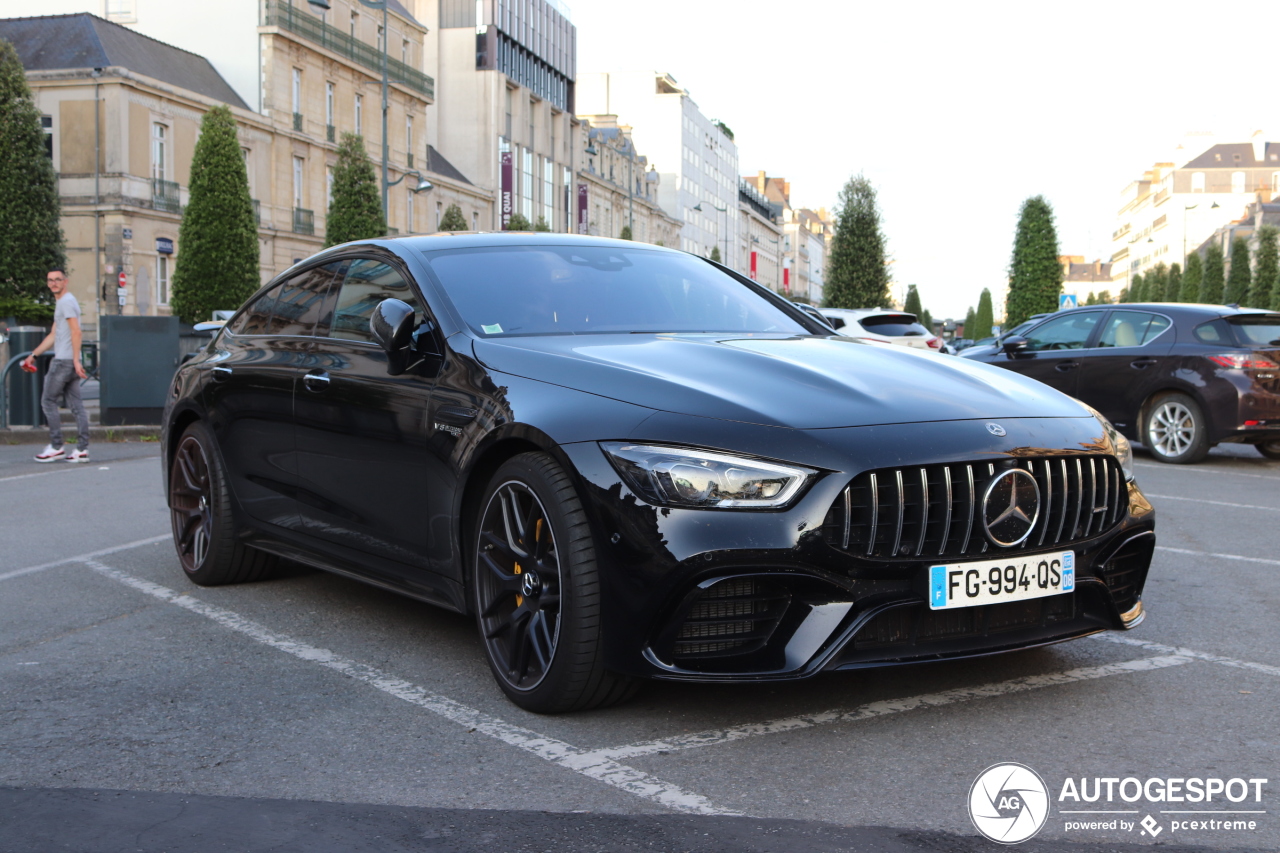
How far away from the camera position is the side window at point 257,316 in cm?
577

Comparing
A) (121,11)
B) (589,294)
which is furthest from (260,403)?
(121,11)

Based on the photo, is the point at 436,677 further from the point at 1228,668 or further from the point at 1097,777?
the point at 1228,668

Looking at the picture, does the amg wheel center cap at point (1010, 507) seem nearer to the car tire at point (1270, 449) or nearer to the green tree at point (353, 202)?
the car tire at point (1270, 449)

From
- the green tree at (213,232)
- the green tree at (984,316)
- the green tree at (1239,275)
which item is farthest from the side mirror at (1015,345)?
the green tree at (984,316)

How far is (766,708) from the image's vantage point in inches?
153

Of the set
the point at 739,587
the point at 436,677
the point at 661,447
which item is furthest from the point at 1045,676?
the point at 436,677

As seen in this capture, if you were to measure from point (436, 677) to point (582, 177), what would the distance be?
279 ft

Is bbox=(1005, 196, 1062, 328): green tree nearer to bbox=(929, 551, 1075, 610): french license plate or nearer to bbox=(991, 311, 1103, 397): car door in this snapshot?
bbox=(991, 311, 1103, 397): car door

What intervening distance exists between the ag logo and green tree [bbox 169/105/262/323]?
34.6 metres

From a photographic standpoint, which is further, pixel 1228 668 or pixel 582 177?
pixel 582 177

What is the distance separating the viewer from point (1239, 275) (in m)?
67.1

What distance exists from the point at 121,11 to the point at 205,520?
54.3m

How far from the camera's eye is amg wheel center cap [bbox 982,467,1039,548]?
3.57m

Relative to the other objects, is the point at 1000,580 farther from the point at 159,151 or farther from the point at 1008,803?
the point at 159,151
